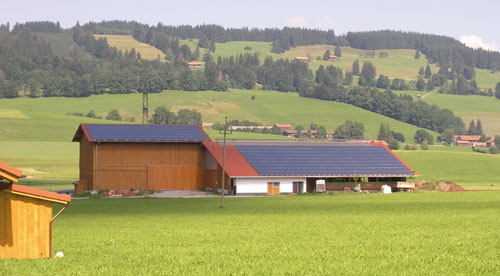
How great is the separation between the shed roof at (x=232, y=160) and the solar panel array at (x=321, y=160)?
2.21ft

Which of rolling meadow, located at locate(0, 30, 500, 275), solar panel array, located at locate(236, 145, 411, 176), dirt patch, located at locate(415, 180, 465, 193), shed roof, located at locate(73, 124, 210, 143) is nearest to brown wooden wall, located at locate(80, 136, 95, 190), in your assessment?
shed roof, located at locate(73, 124, 210, 143)

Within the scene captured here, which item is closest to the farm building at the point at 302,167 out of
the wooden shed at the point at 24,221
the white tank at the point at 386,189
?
the white tank at the point at 386,189

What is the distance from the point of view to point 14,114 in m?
186

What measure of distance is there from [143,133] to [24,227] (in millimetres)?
56384

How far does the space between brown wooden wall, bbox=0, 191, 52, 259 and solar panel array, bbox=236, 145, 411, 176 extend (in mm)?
50941

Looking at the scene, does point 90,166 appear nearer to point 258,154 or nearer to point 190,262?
point 258,154

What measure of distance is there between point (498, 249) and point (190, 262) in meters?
11.0

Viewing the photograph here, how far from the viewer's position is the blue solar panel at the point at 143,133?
Result: 81.0 metres

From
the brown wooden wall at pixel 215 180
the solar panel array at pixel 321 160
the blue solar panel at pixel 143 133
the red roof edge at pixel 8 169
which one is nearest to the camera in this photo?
the red roof edge at pixel 8 169

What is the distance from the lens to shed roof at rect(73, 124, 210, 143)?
8069 cm

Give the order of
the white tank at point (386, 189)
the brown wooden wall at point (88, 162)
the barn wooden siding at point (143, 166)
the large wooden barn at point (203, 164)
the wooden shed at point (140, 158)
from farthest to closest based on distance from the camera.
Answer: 1. the wooden shed at point (140, 158)
2. the barn wooden siding at point (143, 166)
3. the brown wooden wall at point (88, 162)
4. the white tank at point (386, 189)
5. the large wooden barn at point (203, 164)

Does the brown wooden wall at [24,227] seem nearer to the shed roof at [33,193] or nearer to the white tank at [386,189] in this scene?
the shed roof at [33,193]

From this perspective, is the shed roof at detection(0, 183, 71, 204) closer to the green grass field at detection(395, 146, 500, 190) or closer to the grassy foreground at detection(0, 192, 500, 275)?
the grassy foreground at detection(0, 192, 500, 275)

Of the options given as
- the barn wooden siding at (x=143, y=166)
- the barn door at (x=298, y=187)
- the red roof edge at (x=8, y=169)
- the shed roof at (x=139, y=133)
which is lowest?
the barn door at (x=298, y=187)
